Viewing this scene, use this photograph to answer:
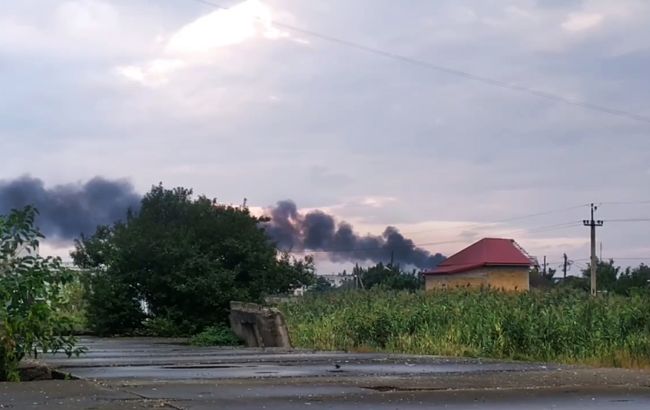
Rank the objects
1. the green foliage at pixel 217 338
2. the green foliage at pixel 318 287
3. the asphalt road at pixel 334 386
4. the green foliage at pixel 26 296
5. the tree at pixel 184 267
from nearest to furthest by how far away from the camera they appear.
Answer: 1. the asphalt road at pixel 334 386
2. the green foliage at pixel 26 296
3. the green foliage at pixel 217 338
4. the tree at pixel 184 267
5. the green foliage at pixel 318 287

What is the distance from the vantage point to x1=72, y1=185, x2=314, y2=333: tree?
1191 inches

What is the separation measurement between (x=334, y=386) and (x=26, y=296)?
3.85m

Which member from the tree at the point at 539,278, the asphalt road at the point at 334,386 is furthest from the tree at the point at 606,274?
the asphalt road at the point at 334,386

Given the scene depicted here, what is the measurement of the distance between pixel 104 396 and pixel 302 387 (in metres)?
2.11

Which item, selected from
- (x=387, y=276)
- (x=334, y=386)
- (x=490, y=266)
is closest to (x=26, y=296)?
(x=334, y=386)

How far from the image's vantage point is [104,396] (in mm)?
9234

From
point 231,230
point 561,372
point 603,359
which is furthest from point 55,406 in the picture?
point 231,230

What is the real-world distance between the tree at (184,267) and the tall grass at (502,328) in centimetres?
532

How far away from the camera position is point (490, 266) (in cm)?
8438

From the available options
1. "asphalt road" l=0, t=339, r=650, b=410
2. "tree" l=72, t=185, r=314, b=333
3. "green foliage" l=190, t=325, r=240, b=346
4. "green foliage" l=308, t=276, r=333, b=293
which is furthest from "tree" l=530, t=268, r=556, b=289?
"asphalt road" l=0, t=339, r=650, b=410

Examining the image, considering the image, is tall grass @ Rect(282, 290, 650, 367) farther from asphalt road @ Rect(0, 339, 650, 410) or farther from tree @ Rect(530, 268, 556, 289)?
tree @ Rect(530, 268, 556, 289)

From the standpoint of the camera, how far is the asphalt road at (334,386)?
28.6 ft

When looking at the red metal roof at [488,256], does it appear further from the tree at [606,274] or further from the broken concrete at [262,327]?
the broken concrete at [262,327]

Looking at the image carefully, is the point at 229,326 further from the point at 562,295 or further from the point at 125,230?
the point at 562,295
